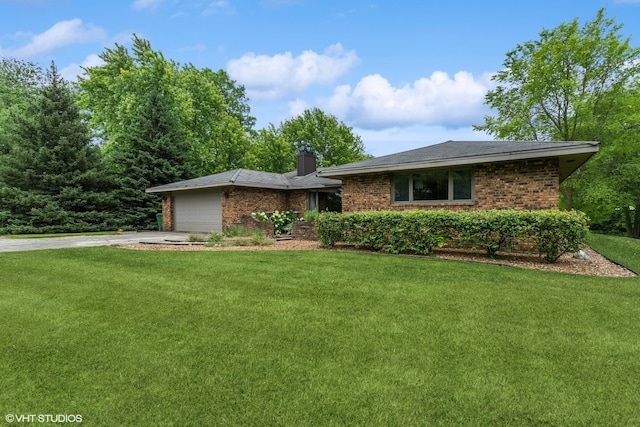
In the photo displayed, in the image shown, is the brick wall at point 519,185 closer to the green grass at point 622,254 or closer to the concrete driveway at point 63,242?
the green grass at point 622,254

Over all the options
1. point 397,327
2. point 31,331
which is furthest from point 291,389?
point 31,331

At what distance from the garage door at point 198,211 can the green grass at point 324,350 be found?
10.6 m

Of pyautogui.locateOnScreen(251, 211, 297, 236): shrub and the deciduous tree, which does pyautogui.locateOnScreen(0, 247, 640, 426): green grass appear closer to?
pyautogui.locateOnScreen(251, 211, 297, 236): shrub

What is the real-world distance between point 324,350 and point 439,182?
8.39 metres

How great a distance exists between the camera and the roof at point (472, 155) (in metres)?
7.94

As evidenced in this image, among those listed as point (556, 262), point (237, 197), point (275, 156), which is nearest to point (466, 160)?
point (556, 262)

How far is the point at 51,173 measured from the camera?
1817cm

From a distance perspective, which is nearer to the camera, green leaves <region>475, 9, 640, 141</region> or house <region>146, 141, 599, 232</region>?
house <region>146, 141, 599, 232</region>

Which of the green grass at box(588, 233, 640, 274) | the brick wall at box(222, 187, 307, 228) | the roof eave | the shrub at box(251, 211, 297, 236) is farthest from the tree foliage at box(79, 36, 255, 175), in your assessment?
the green grass at box(588, 233, 640, 274)

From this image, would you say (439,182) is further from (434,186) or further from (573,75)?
(573,75)

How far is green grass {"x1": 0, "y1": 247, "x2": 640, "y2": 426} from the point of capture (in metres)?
2.18

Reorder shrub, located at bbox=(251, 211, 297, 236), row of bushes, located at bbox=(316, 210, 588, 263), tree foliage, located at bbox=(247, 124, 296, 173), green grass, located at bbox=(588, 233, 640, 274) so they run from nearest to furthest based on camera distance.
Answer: row of bushes, located at bbox=(316, 210, 588, 263) → green grass, located at bbox=(588, 233, 640, 274) → shrub, located at bbox=(251, 211, 297, 236) → tree foliage, located at bbox=(247, 124, 296, 173)

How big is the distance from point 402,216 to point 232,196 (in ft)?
30.1

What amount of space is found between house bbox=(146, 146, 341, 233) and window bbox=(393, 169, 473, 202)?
461 cm
